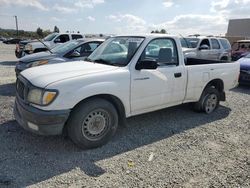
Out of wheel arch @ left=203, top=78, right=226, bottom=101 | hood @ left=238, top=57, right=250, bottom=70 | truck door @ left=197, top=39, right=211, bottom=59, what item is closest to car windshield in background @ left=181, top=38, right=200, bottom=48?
truck door @ left=197, top=39, right=211, bottom=59

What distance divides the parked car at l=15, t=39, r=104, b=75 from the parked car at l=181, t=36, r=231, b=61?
489 cm

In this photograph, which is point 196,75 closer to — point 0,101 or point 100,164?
point 100,164

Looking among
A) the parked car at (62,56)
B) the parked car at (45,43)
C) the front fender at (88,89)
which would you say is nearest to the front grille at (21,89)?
the front fender at (88,89)

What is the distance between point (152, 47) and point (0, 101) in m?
4.07

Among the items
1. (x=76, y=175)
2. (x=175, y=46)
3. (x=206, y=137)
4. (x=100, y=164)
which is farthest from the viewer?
(x=175, y=46)

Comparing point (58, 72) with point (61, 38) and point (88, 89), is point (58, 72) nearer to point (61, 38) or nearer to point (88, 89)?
point (88, 89)

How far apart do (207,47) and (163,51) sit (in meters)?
7.91

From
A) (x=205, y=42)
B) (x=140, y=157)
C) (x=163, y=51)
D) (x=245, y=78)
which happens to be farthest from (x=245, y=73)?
(x=140, y=157)

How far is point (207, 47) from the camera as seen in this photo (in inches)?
477

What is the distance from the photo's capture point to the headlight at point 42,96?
11.6ft

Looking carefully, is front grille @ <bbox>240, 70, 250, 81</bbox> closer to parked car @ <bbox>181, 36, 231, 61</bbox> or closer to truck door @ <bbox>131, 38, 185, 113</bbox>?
parked car @ <bbox>181, 36, 231, 61</bbox>

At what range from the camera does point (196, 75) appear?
5.36m

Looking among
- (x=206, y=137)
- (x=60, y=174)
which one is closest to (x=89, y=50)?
(x=206, y=137)

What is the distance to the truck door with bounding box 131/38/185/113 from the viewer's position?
4.40m
